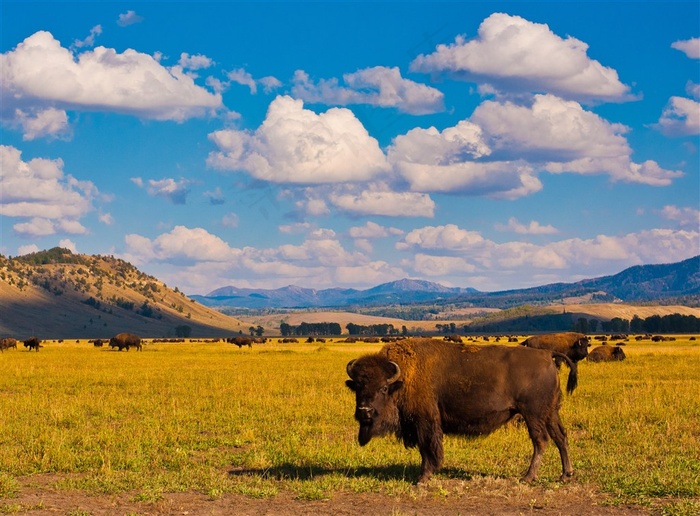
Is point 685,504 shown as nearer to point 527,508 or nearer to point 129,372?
point 527,508

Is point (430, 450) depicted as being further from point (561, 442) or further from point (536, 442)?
point (561, 442)

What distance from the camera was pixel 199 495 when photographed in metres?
12.9

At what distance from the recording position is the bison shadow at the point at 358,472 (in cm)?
1406

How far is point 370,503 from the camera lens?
12281 millimetres

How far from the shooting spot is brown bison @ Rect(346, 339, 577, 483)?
13.7 m

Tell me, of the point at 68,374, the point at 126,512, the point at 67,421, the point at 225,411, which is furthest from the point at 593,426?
the point at 68,374

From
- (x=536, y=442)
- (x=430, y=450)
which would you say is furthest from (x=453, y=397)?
(x=536, y=442)

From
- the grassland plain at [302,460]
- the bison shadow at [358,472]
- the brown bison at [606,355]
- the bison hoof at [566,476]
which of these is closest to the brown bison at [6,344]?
the brown bison at [606,355]

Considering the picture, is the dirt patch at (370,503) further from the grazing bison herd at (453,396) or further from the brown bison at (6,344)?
the brown bison at (6,344)

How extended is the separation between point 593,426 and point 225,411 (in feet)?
33.8

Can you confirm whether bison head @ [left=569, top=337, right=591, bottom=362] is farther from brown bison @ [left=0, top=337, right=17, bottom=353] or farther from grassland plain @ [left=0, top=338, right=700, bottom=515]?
brown bison @ [left=0, top=337, right=17, bottom=353]

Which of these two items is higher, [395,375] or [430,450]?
[395,375]

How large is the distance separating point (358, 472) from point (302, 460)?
5.34ft

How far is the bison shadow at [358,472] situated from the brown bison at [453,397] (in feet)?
2.03
